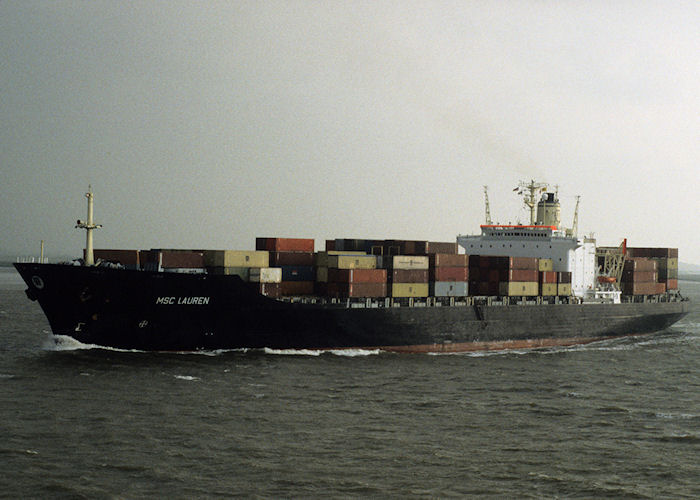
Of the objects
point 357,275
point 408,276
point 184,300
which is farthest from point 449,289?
point 184,300

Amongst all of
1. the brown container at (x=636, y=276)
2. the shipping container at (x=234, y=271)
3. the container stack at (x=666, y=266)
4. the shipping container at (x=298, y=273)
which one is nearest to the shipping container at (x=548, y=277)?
the brown container at (x=636, y=276)

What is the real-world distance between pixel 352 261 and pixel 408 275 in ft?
13.5

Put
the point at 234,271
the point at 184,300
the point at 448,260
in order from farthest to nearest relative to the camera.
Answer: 1. the point at 448,260
2. the point at 234,271
3. the point at 184,300

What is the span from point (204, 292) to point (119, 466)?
16091 millimetres

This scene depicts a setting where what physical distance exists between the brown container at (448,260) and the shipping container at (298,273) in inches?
312

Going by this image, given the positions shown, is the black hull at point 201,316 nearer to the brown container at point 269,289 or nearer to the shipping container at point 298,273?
the brown container at point 269,289

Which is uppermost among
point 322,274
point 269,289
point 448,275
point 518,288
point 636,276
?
point 636,276

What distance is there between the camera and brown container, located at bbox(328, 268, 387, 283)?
39469 millimetres

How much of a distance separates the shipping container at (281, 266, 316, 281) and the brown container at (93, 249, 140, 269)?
27.5ft

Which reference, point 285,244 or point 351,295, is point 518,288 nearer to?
point 351,295

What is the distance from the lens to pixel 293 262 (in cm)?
4072

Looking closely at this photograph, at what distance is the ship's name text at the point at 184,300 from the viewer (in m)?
34.8

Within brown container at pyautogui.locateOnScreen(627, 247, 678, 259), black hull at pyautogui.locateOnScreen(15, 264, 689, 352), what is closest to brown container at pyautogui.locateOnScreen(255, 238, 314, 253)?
black hull at pyautogui.locateOnScreen(15, 264, 689, 352)

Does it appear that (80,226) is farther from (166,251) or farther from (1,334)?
(1,334)
